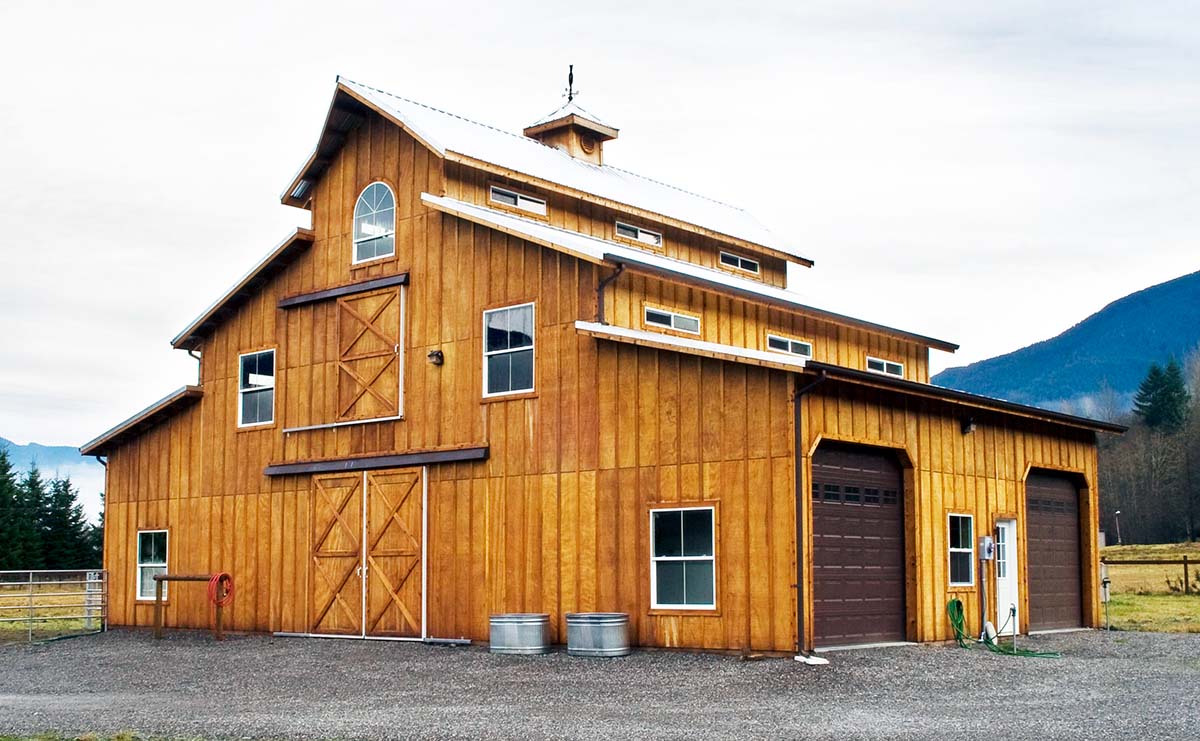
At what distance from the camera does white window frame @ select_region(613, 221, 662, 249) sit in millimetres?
27641

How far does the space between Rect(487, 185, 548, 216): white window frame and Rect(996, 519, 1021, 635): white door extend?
405 inches

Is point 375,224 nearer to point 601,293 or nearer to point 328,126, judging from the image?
point 328,126

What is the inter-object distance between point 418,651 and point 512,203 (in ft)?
28.6

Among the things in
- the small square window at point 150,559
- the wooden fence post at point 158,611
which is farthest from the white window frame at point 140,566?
the wooden fence post at point 158,611

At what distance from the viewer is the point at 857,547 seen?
20.2 m

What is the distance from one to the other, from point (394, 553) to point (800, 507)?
8337 mm

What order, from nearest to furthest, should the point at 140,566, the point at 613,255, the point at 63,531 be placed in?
the point at 613,255 < the point at 140,566 < the point at 63,531

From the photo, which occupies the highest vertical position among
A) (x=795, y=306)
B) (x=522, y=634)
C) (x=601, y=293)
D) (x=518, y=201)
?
(x=518, y=201)

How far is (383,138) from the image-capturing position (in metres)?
25.2

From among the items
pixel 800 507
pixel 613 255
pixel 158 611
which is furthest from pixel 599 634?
pixel 158 611

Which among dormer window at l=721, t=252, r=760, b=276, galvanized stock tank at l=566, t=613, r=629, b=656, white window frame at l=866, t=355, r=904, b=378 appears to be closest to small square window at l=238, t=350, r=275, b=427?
galvanized stock tank at l=566, t=613, r=629, b=656

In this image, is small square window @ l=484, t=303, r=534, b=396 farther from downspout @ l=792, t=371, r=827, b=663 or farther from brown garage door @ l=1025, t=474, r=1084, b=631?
brown garage door @ l=1025, t=474, r=1084, b=631

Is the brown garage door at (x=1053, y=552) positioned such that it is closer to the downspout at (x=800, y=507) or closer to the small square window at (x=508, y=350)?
the downspout at (x=800, y=507)

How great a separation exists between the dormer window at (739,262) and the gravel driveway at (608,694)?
37.7ft
